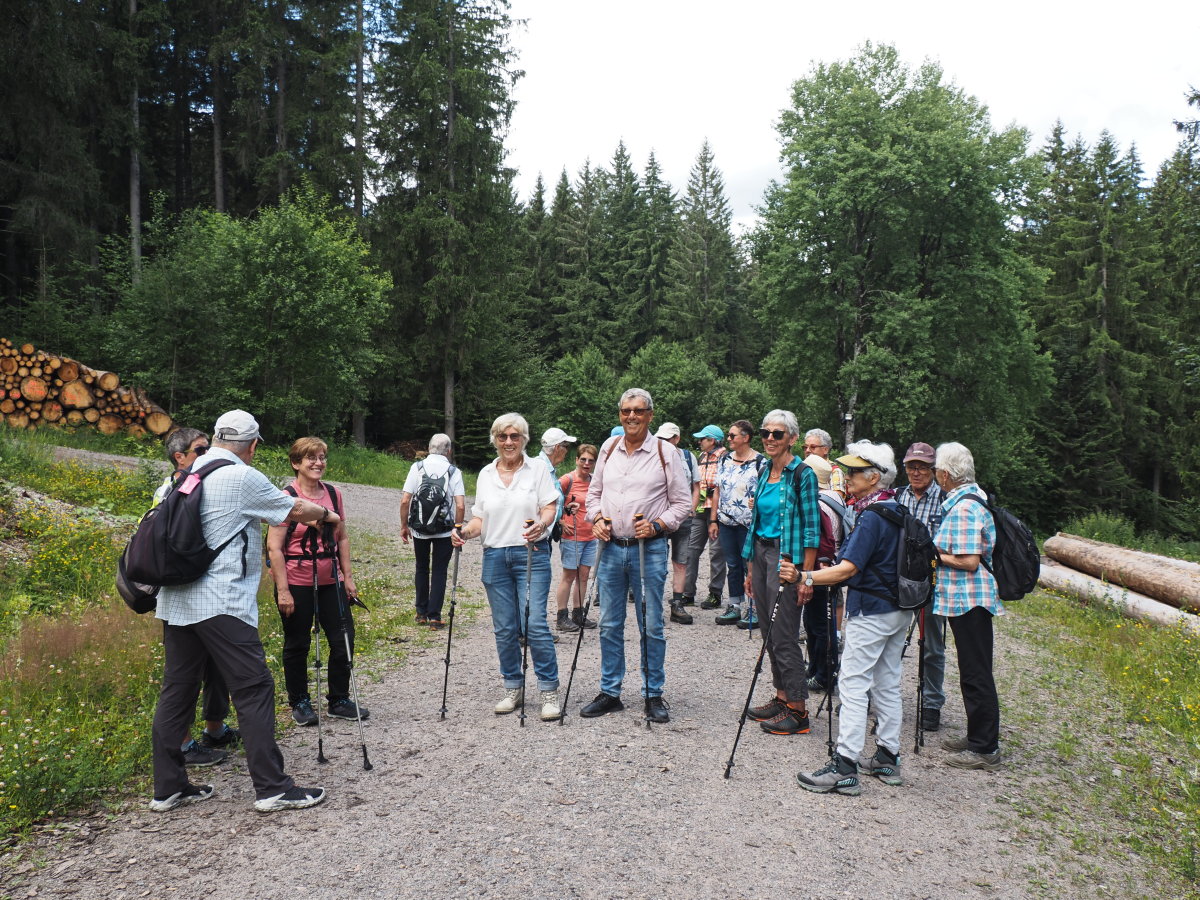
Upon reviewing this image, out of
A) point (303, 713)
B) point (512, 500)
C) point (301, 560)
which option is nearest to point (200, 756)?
point (303, 713)

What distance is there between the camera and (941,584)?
16.7ft

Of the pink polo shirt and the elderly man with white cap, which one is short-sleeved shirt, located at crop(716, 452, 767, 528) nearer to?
the pink polo shirt

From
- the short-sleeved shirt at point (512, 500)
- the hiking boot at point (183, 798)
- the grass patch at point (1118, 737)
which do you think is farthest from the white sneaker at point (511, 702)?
the grass patch at point (1118, 737)

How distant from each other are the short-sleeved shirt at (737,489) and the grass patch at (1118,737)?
2942mm

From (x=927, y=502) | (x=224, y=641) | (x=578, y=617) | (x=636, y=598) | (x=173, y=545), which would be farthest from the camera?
(x=578, y=617)

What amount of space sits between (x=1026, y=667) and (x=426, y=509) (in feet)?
20.2

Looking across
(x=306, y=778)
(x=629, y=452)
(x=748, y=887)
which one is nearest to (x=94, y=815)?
(x=306, y=778)

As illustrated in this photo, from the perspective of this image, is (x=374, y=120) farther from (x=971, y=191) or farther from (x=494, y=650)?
(x=494, y=650)

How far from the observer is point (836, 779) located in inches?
175

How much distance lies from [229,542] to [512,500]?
192 cm

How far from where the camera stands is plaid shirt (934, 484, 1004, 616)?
4980 millimetres

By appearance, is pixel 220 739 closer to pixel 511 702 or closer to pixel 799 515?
pixel 511 702

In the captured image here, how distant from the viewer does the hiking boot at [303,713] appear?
5.24 m

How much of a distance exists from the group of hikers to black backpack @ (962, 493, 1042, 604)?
A: 78mm
